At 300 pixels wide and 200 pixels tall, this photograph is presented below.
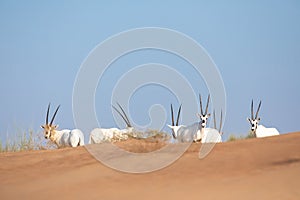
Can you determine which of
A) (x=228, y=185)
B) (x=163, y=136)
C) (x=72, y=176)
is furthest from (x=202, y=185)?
(x=163, y=136)

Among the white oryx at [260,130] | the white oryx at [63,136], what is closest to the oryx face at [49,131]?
the white oryx at [63,136]

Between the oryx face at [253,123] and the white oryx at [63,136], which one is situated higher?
the oryx face at [253,123]

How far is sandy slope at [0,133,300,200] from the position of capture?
16.5 ft

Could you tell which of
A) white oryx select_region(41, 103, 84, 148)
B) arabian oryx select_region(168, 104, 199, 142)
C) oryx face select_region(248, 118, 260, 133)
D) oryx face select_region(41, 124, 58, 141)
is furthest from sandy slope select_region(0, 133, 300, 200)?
oryx face select_region(248, 118, 260, 133)

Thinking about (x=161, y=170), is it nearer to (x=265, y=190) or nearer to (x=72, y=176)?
(x=72, y=176)

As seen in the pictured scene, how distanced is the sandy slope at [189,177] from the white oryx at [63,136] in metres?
7.45

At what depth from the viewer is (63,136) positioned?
53.1ft

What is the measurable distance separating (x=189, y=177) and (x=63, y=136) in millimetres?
10967

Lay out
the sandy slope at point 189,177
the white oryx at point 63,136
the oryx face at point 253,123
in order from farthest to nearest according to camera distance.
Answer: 1. the oryx face at point 253,123
2. the white oryx at point 63,136
3. the sandy slope at point 189,177

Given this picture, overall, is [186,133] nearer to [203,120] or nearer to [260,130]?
[203,120]

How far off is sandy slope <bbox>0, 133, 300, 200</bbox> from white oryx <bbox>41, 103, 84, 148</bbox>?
293 inches

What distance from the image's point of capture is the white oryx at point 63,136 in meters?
15.5

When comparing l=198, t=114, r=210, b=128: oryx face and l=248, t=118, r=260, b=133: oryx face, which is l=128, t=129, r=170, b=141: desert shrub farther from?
l=248, t=118, r=260, b=133: oryx face

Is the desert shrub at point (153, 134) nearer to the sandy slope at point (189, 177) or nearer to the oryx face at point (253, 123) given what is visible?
the sandy slope at point (189, 177)
